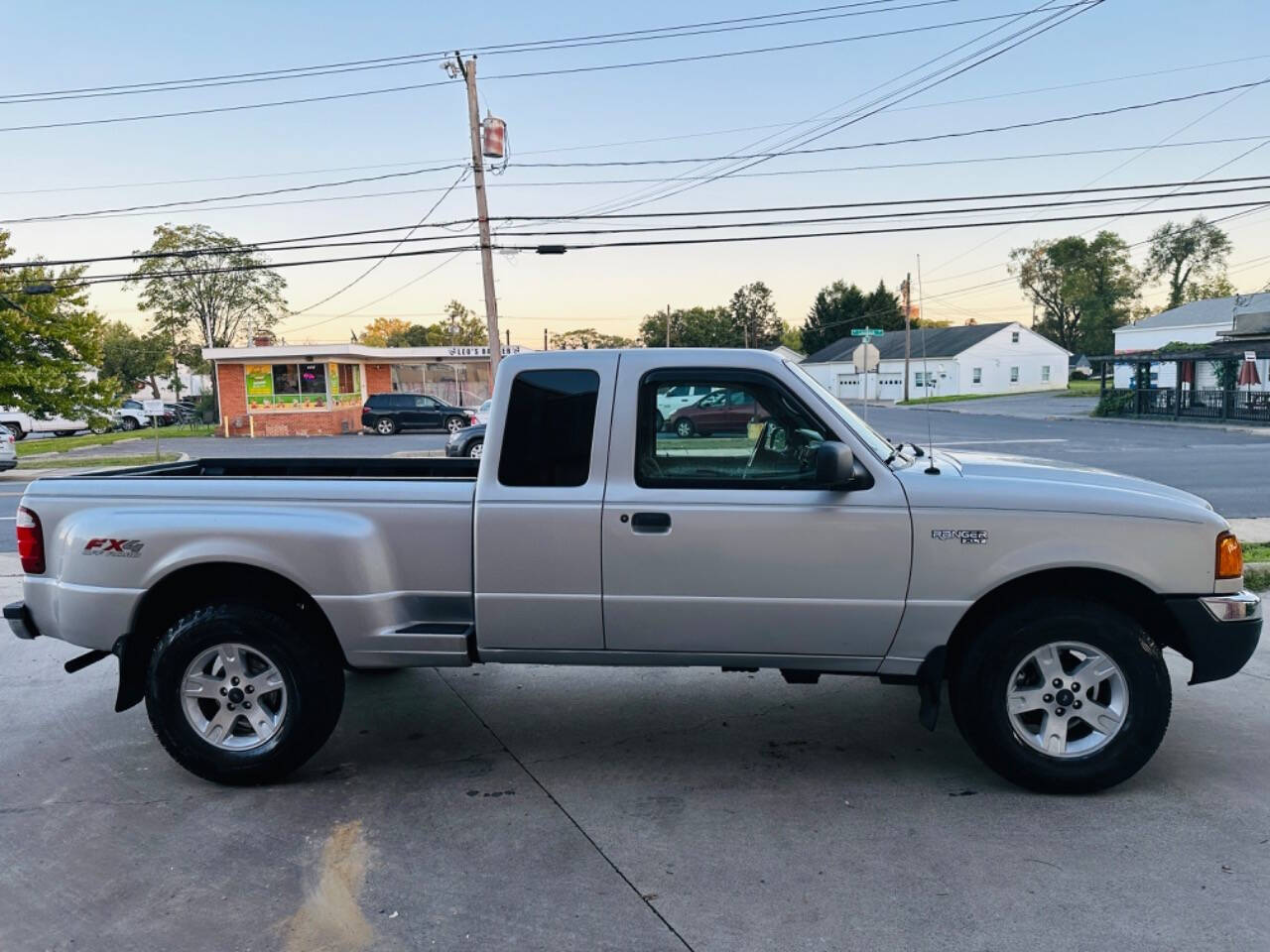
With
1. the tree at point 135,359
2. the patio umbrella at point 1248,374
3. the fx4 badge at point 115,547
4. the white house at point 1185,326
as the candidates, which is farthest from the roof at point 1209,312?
the tree at point 135,359

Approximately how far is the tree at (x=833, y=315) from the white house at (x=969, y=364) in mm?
15361

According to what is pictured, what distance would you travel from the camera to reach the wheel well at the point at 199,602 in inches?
164

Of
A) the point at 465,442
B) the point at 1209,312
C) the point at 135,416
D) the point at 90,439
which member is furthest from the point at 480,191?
the point at 1209,312

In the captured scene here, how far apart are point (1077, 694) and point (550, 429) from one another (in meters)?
2.53

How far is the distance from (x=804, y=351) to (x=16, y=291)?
7898cm

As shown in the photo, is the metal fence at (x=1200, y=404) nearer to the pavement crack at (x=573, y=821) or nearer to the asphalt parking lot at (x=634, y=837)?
the asphalt parking lot at (x=634, y=837)

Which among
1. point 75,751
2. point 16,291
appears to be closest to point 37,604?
point 75,751

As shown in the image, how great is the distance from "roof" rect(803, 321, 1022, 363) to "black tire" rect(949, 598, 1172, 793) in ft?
198

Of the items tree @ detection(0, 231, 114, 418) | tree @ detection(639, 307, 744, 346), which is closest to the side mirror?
tree @ detection(0, 231, 114, 418)

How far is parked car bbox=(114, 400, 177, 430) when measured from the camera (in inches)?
1791

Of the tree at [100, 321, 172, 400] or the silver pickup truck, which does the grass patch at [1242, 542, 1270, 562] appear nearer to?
the silver pickup truck

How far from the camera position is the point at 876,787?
3.97m

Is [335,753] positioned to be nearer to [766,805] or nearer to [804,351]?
[766,805]

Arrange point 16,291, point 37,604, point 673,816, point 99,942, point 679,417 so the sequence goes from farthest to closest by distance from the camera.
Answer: point 16,291 < point 37,604 < point 679,417 < point 673,816 < point 99,942
